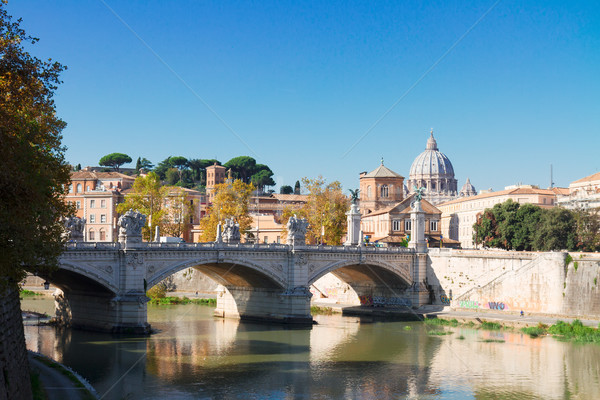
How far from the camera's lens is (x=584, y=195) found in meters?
83.4

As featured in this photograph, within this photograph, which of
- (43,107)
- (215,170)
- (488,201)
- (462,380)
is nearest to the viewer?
(43,107)

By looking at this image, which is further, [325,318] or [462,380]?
[325,318]

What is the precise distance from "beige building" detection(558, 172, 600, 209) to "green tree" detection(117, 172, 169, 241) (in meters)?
40.0

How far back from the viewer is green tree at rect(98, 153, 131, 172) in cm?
12550

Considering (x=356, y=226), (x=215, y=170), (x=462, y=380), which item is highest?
(x=215, y=170)

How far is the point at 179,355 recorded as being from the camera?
35.0 meters

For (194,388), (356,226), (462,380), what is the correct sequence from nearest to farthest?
(194,388)
(462,380)
(356,226)

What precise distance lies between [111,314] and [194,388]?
1280 cm

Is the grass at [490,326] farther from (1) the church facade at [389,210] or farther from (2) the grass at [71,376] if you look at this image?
(2) the grass at [71,376]

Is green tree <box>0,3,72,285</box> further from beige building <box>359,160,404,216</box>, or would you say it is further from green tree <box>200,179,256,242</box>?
beige building <box>359,160,404,216</box>

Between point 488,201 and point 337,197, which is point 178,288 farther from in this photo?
point 488,201

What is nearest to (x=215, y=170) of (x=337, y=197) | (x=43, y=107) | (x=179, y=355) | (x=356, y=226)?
(x=337, y=197)

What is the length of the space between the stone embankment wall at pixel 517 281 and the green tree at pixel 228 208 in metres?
19.2

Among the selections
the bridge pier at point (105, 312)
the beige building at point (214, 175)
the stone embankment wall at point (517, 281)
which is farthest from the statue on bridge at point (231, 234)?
the beige building at point (214, 175)
